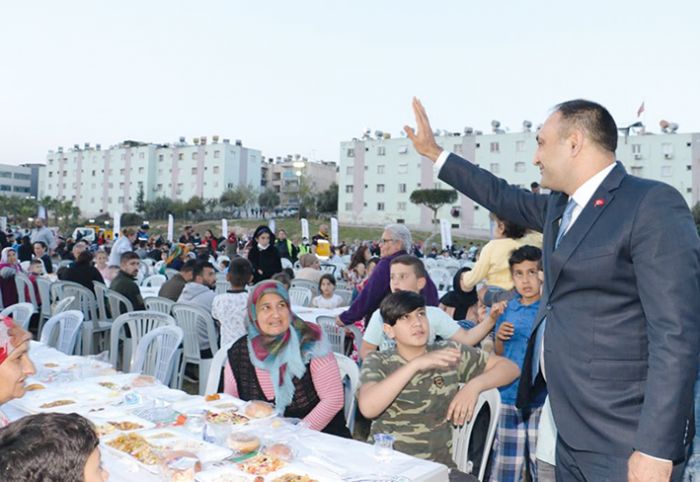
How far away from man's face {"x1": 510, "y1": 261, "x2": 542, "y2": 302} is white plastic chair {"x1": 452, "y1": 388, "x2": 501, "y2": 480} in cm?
72

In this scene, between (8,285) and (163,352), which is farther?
(8,285)

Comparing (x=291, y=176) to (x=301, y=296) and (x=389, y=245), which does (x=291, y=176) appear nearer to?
(x=301, y=296)

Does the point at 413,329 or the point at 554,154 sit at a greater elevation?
the point at 554,154

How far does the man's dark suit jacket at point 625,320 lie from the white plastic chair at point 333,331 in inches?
144

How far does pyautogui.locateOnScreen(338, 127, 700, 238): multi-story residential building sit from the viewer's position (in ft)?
142

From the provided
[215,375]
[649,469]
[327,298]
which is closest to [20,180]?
[327,298]

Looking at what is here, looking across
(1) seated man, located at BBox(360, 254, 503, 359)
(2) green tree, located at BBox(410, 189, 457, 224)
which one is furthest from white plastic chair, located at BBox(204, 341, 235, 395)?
(2) green tree, located at BBox(410, 189, 457, 224)

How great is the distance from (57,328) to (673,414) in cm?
458

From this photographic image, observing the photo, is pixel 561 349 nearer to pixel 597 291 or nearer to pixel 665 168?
pixel 597 291

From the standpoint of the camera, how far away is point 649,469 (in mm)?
1492

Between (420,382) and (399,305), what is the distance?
0.38m

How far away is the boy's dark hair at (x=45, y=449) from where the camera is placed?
1070 millimetres

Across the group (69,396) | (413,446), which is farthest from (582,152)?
(69,396)

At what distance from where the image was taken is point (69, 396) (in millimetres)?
2861
